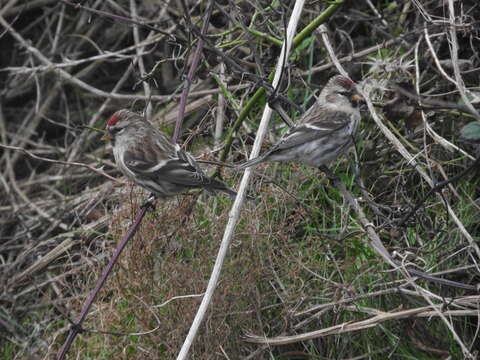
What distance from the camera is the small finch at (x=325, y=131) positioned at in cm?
369

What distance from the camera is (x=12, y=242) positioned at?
5352mm

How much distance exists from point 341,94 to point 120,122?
1283 millimetres

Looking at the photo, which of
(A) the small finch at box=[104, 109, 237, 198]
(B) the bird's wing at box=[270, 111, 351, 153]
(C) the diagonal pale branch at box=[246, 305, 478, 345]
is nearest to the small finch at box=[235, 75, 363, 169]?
(B) the bird's wing at box=[270, 111, 351, 153]

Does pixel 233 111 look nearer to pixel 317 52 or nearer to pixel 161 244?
pixel 317 52

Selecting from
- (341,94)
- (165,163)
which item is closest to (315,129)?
(341,94)

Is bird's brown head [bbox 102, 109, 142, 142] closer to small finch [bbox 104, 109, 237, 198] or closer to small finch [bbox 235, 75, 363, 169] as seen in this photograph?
small finch [bbox 104, 109, 237, 198]

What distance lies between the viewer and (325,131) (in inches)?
153

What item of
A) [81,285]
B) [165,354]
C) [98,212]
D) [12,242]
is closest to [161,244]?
[165,354]

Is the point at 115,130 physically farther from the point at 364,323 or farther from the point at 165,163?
the point at 364,323

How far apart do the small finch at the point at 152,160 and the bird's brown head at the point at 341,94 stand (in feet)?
2.74

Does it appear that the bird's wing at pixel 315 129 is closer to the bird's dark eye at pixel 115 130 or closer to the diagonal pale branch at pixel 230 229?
the diagonal pale branch at pixel 230 229

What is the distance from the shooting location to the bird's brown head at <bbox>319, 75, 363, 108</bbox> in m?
3.91

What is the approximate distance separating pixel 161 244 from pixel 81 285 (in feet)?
2.77

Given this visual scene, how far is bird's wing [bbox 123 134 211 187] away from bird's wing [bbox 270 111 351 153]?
17.9 inches
